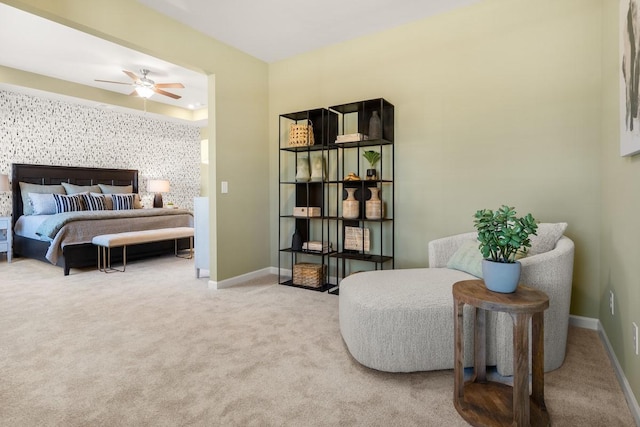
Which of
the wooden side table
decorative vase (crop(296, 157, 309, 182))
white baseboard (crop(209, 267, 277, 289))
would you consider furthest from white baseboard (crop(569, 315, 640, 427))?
white baseboard (crop(209, 267, 277, 289))

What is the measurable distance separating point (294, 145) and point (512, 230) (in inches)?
99.9

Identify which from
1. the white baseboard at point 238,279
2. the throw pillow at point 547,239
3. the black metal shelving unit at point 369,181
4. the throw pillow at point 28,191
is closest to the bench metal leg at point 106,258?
the white baseboard at point 238,279

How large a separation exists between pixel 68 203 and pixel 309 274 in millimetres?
4410

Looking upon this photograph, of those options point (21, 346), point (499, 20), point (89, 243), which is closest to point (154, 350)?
point (21, 346)

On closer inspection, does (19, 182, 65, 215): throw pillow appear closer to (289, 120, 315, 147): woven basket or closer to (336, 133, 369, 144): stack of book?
(289, 120, 315, 147): woven basket

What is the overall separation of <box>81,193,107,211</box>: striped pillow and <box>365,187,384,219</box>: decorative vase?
4872 millimetres

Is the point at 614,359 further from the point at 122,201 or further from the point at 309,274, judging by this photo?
the point at 122,201

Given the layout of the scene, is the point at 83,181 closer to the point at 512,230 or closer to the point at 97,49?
the point at 97,49

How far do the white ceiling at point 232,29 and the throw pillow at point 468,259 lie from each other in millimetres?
2070

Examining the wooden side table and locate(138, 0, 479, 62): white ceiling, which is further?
Result: locate(138, 0, 479, 62): white ceiling

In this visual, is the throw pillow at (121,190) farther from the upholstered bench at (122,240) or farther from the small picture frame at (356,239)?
the small picture frame at (356,239)

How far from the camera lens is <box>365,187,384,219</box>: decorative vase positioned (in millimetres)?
3178

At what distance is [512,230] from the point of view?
1457 millimetres

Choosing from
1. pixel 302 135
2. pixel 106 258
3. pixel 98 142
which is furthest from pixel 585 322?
pixel 98 142
